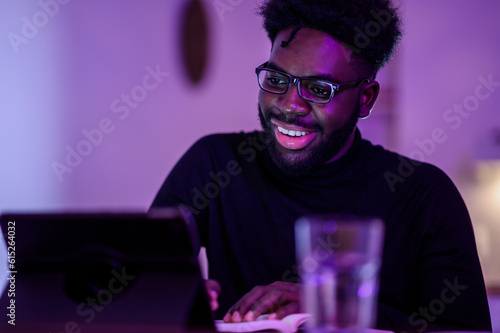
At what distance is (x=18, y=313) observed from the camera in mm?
788

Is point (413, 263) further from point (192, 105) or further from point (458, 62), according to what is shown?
point (192, 105)

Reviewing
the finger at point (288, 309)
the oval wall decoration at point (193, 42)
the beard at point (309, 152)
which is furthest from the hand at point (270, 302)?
the oval wall decoration at point (193, 42)

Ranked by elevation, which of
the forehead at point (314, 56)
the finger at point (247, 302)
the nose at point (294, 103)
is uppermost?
the forehead at point (314, 56)

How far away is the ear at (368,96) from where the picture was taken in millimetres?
1578

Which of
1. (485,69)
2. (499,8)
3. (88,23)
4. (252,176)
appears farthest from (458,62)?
(88,23)

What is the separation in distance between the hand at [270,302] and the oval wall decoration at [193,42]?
7.19 feet

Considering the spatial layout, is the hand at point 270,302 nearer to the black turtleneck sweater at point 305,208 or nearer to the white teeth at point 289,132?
the black turtleneck sweater at point 305,208

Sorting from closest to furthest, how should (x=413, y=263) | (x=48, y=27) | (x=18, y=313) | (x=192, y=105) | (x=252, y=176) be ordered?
(x=18, y=313) → (x=413, y=263) → (x=252, y=176) → (x=48, y=27) → (x=192, y=105)

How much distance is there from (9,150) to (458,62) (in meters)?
2.26

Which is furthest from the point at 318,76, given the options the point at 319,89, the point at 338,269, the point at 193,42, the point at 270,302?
the point at 193,42

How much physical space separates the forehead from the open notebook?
0.75 m

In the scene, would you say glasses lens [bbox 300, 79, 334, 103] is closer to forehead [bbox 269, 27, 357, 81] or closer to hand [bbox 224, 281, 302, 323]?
forehead [bbox 269, 27, 357, 81]

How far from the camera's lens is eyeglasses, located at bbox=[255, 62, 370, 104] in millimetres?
1410

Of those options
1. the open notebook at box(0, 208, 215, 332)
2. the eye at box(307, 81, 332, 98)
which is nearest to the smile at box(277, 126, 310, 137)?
the eye at box(307, 81, 332, 98)
